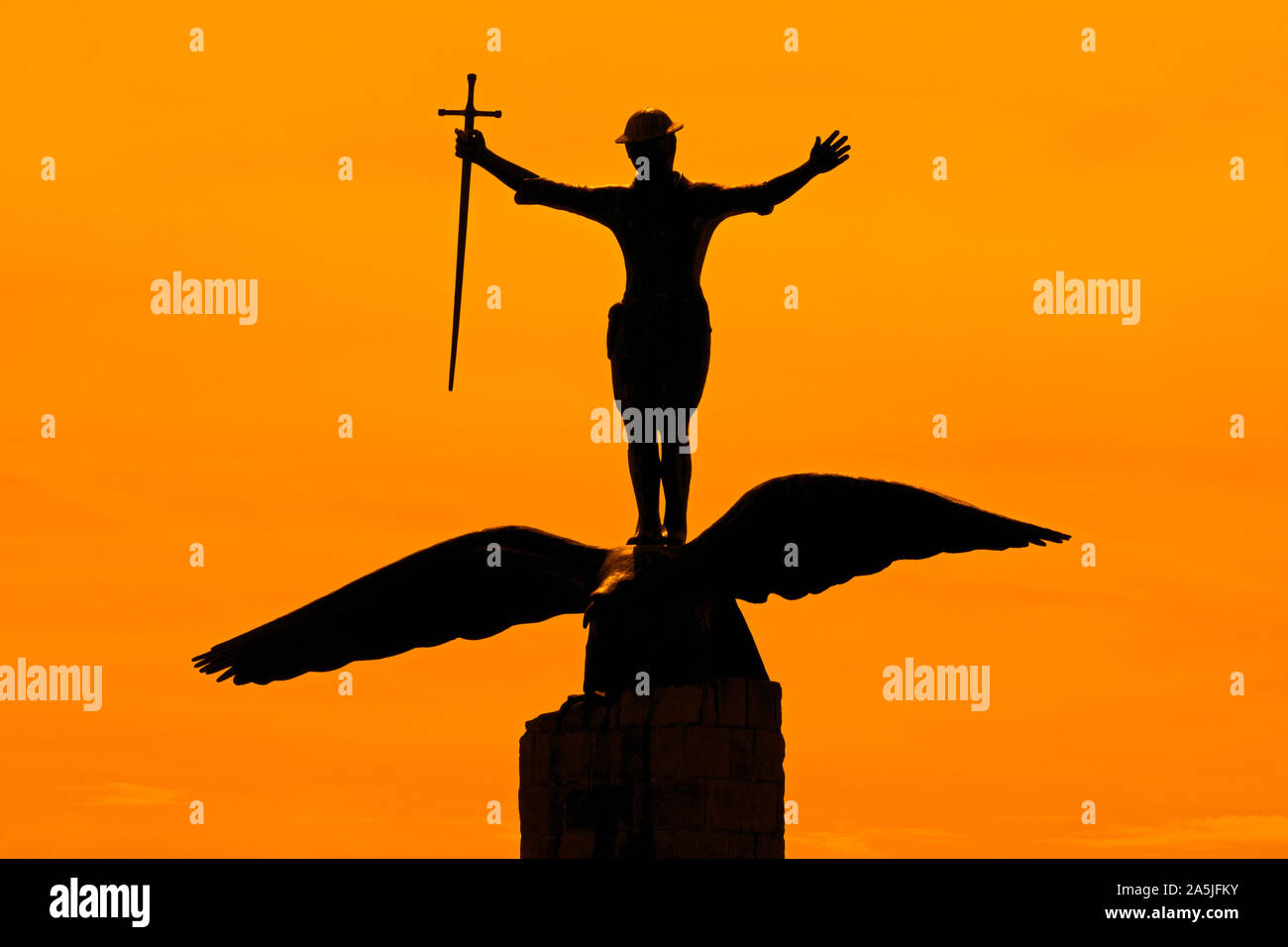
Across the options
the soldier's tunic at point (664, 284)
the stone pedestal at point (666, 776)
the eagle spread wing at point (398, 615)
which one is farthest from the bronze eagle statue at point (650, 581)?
the soldier's tunic at point (664, 284)

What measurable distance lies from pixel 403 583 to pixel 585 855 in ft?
11.8

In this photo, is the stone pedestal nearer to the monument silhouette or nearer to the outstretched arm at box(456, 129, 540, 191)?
the monument silhouette

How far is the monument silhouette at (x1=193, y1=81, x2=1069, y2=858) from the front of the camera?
27047 millimetres

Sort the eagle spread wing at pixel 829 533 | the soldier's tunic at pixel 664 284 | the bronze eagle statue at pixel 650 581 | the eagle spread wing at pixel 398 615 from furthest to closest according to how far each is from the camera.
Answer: the eagle spread wing at pixel 398 615 → the soldier's tunic at pixel 664 284 → the bronze eagle statue at pixel 650 581 → the eagle spread wing at pixel 829 533

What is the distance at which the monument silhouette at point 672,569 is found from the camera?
88.7 feet

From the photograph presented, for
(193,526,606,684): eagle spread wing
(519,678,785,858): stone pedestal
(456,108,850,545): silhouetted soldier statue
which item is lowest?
(519,678,785,858): stone pedestal

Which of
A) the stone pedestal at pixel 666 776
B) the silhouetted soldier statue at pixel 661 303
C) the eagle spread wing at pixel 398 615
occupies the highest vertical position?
the silhouetted soldier statue at pixel 661 303

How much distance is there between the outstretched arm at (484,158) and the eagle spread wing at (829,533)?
3.64 metres

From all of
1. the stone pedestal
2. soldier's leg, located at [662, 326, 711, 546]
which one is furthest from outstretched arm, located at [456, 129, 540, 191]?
the stone pedestal

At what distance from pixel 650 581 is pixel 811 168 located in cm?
379

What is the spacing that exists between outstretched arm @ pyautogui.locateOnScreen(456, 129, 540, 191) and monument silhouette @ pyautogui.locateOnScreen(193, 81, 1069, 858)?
0.02 m

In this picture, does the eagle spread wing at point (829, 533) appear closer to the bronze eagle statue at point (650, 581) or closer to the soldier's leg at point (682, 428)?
the bronze eagle statue at point (650, 581)
